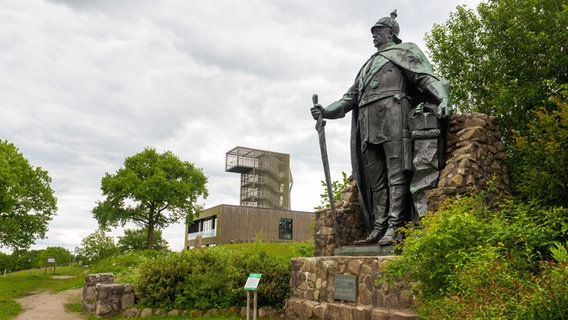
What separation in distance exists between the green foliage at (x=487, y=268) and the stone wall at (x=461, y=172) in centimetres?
92

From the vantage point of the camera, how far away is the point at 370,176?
8.23 meters

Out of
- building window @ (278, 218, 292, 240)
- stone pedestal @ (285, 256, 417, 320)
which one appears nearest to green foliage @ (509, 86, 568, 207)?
stone pedestal @ (285, 256, 417, 320)

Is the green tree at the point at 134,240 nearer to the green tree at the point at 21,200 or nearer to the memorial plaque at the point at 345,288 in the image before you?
the green tree at the point at 21,200

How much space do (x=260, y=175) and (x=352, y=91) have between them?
152ft

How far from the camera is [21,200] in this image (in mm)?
27000

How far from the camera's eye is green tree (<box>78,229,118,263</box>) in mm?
32500

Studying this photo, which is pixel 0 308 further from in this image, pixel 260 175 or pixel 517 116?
pixel 260 175

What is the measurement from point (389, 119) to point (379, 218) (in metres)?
1.70

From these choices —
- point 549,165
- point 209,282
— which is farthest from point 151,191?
point 549,165

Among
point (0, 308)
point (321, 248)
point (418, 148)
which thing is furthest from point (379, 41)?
point (0, 308)

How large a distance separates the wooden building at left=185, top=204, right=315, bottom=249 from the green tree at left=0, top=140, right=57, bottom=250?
15.9 metres

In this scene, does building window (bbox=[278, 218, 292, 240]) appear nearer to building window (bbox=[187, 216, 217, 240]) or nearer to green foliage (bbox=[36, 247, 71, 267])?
building window (bbox=[187, 216, 217, 240])

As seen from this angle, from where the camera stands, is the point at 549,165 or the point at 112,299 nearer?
the point at 549,165

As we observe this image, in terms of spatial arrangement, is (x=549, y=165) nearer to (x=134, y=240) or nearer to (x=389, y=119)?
(x=389, y=119)
